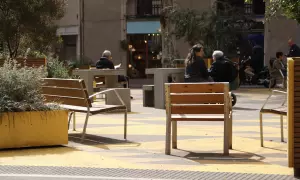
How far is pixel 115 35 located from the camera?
47094mm

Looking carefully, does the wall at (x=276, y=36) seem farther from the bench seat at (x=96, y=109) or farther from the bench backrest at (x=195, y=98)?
the bench backrest at (x=195, y=98)

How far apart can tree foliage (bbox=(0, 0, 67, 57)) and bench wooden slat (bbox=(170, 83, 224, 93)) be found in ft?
58.2

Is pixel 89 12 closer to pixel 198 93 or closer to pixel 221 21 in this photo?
pixel 221 21

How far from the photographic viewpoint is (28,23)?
28.9 m

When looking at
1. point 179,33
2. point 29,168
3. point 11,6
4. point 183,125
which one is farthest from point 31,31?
point 29,168

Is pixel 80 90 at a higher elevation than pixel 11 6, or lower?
lower

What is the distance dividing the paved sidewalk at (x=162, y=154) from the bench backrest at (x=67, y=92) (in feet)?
1.87

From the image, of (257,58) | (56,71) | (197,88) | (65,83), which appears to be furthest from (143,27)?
(197,88)

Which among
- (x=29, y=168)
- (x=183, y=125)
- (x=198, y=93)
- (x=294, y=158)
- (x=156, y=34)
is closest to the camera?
(x=294, y=158)

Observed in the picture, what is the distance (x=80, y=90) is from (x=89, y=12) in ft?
120

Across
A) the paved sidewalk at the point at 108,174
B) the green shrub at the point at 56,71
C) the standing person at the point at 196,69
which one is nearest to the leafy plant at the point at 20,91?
the paved sidewalk at the point at 108,174

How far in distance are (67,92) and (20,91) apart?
156 centimetres

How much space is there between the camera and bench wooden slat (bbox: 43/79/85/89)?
12.0 metres

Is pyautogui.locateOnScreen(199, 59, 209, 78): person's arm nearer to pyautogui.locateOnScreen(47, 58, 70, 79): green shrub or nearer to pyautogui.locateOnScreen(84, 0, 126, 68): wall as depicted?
pyautogui.locateOnScreen(47, 58, 70, 79): green shrub
